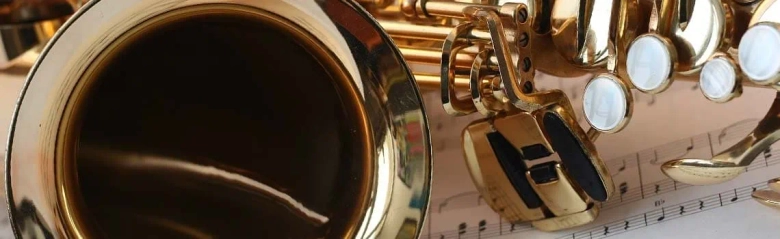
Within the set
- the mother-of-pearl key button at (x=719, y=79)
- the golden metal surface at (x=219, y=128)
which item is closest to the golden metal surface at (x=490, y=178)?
the golden metal surface at (x=219, y=128)

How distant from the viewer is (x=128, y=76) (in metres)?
0.86

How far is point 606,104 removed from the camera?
81 cm

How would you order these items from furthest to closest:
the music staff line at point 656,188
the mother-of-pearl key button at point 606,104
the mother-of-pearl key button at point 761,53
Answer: the music staff line at point 656,188, the mother-of-pearl key button at point 606,104, the mother-of-pearl key button at point 761,53

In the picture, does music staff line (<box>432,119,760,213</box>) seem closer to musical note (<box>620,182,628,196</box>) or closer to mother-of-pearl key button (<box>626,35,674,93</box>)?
musical note (<box>620,182,628,196</box>)

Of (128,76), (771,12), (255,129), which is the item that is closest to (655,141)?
(771,12)

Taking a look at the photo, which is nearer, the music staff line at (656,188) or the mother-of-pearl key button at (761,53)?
the mother-of-pearl key button at (761,53)

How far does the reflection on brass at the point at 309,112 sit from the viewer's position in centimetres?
75

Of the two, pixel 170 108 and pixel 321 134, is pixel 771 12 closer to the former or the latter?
pixel 321 134

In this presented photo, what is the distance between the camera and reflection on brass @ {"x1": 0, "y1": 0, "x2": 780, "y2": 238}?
755 mm

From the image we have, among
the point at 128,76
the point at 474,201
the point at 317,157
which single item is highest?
the point at 128,76

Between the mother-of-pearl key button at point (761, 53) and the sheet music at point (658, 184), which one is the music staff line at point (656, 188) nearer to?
→ the sheet music at point (658, 184)

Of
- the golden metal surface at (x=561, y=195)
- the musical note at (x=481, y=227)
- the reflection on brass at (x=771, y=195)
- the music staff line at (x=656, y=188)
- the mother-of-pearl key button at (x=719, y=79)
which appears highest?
the mother-of-pearl key button at (x=719, y=79)

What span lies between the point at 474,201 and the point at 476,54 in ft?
0.77

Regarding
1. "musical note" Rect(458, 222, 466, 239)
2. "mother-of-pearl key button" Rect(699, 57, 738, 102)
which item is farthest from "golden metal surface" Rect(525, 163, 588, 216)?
"mother-of-pearl key button" Rect(699, 57, 738, 102)
